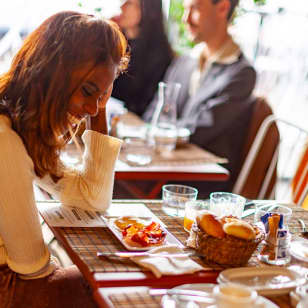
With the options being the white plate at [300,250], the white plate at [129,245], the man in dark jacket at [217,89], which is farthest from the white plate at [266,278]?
the man in dark jacket at [217,89]

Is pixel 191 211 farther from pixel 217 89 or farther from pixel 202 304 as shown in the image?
pixel 217 89

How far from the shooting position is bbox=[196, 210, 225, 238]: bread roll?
1.26 m

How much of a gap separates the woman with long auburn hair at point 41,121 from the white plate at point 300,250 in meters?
0.52

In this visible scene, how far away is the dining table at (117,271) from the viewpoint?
3.61 ft

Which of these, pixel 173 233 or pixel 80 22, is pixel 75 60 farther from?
pixel 173 233

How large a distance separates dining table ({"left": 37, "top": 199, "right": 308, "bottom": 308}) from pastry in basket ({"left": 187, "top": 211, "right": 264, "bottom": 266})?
0.03 meters

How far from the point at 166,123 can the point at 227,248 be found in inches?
54.1

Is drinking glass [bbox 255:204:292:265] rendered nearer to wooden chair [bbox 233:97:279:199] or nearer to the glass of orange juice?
the glass of orange juice

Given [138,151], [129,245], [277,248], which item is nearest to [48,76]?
[129,245]

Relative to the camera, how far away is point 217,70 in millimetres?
3119

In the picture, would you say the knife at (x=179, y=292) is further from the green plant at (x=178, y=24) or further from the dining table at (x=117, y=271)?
the green plant at (x=178, y=24)

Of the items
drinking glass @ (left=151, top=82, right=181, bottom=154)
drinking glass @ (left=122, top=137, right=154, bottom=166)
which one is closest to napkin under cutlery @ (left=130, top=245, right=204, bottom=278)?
drinking glass @ (left=122, top=137, right=154, bottom=166)

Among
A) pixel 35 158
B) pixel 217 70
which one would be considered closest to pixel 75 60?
pixel 35 158

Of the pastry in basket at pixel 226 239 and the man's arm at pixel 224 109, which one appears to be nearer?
the pastry in basket at pixel 226 239
